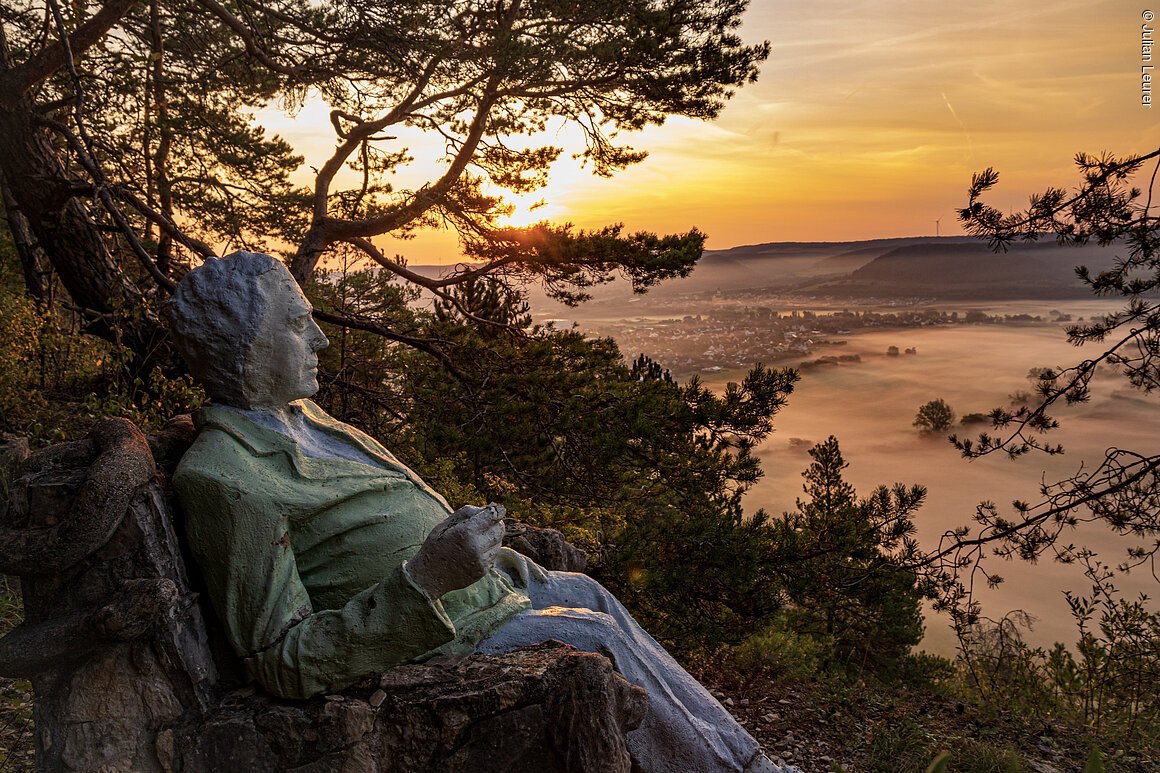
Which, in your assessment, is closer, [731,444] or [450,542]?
[450,542]

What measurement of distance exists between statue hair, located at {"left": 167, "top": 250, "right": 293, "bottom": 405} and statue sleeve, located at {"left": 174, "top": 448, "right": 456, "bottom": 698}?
0.34 meters

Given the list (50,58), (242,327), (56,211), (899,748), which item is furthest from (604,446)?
(50,58)

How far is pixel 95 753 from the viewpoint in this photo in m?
2.04

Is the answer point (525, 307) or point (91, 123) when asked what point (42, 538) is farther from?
point (91, 123)

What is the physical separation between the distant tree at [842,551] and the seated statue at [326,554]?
293cm

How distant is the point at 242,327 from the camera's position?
230 centimetres

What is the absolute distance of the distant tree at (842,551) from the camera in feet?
16.8

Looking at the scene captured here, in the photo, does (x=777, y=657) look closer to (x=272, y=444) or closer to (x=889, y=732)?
(x=889, y=732)

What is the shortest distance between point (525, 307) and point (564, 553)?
4194 millimetres

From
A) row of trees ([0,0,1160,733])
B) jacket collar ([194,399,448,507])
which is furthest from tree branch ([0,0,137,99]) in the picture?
jacket collar ([194,399,448,507])

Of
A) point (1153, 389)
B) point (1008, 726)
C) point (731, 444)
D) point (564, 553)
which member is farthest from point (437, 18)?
point (1008, 726)

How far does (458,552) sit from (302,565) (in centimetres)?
Result: 53

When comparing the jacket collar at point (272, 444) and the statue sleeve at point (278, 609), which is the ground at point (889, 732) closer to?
the statue sleeve at point (278, 609)

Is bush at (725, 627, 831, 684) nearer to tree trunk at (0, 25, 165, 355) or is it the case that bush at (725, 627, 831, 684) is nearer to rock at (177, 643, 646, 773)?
rock at (177, 643, 646, 773)
